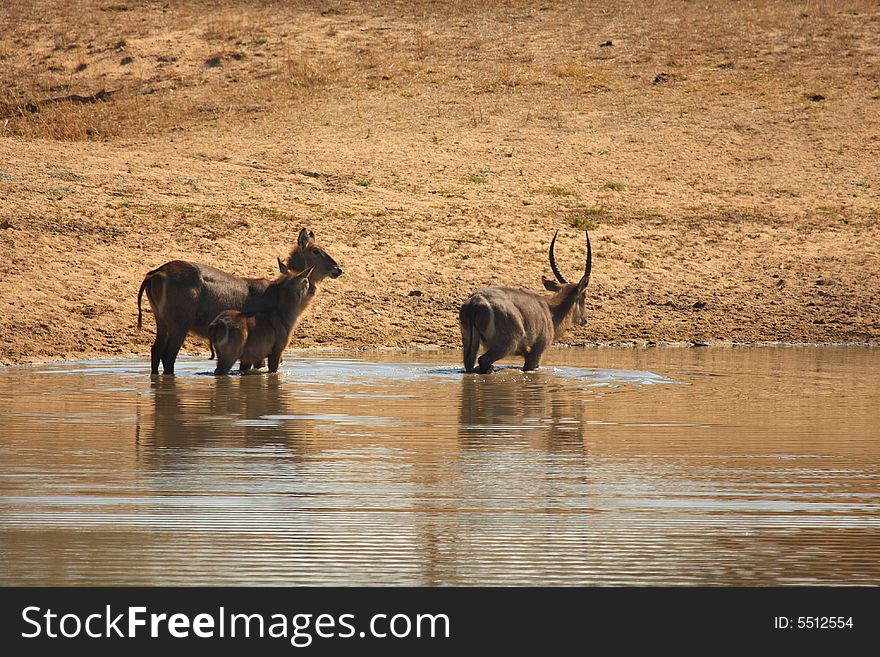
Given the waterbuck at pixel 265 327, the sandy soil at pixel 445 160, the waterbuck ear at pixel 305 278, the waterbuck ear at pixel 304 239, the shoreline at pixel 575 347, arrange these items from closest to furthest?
the waterbuck at pixel 265 327, the waterbuck ear at pixel 305 278, the waterbuck ear at pixel 304 239, the shoreline at pixel 575 347, the sandy soil at pixel 445 160

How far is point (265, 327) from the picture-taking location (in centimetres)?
1240

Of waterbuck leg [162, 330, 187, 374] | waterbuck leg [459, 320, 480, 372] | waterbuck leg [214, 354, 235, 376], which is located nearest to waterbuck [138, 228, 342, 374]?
waterbuck leg [162, 330, 187, 374]

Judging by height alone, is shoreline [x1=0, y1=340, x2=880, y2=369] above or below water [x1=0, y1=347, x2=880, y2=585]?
below

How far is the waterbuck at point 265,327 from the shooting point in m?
12.0

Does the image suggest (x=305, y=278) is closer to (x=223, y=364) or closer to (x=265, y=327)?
(x=265, y=327)

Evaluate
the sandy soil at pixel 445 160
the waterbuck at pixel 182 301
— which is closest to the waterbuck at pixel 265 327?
the waterbuck at pixel 182 301

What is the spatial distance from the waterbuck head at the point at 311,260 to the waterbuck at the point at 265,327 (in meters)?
0.47

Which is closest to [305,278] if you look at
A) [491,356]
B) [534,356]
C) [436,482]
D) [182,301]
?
[182,301]

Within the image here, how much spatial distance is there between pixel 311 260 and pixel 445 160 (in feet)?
35.5

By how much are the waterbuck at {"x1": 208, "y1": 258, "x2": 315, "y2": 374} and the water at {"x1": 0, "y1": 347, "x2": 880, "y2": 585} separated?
482mm

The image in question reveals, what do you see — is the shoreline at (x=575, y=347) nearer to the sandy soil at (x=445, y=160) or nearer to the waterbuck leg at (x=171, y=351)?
the sandy soil at (x=445, y=160)

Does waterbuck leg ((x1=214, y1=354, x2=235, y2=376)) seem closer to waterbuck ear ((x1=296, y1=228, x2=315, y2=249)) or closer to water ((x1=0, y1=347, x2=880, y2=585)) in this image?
water ((x1=0, y1=347, x2=880, y2=585))

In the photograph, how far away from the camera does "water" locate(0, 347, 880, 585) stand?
5.17 metres
